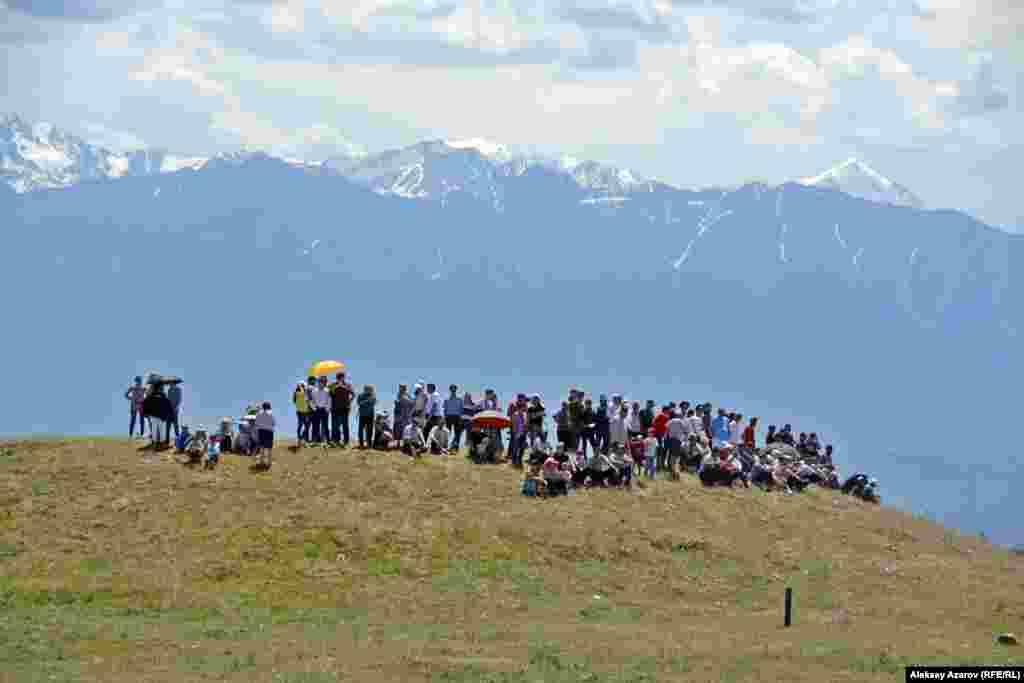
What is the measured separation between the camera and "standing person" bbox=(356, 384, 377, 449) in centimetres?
5862

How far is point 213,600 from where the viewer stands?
4566 cm

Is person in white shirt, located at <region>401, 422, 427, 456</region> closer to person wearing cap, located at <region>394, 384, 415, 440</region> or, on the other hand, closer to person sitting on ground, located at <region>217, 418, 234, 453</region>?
person wearing cap, located at <region>394, 384, 415, 440</region>

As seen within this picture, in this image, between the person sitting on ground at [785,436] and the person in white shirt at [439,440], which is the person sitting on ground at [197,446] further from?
the person sitting on ground at [785,436]

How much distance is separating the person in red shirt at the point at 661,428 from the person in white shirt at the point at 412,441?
37.0 ft

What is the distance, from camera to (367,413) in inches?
2341

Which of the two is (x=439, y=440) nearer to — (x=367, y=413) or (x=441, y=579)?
(x=367, y=413)

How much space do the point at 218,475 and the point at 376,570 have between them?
906cm

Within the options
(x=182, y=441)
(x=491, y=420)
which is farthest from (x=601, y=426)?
(x=182, y=441)

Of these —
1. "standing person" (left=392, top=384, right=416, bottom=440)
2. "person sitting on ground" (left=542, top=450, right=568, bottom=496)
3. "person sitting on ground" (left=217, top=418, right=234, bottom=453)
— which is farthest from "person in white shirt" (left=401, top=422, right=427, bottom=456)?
"person sitting on ground" (left=217, top=418, right=234, bottom=453)

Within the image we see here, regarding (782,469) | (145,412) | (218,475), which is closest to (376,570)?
(218,475)

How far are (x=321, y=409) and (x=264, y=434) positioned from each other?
12.2 feet

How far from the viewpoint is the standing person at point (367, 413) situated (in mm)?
58625

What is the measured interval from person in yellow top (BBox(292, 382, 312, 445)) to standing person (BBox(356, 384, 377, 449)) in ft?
7.34

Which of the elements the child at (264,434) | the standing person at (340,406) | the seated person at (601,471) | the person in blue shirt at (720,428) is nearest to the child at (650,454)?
the seated person at (601,471)
